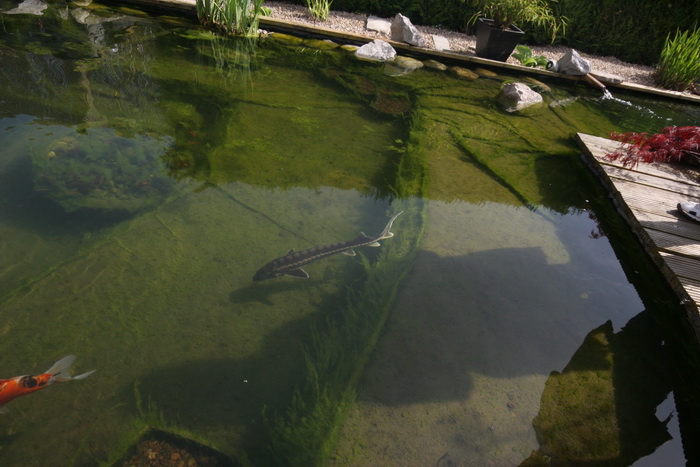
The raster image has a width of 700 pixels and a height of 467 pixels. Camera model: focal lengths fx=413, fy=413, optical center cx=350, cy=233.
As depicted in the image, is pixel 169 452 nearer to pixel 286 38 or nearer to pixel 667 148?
pixel 667 148

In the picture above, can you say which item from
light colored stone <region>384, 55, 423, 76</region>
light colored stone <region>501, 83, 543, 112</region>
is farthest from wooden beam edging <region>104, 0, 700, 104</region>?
light colored stone <region>501, 83, 543, 112</region>

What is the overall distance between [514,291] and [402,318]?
85cm

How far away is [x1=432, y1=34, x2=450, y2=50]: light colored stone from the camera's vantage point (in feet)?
23.6

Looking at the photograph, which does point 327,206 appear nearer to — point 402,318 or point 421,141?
point 402,318

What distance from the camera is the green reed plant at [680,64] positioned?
6.88 m

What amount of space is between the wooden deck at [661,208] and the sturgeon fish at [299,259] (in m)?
2.02

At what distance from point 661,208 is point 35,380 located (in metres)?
4.38

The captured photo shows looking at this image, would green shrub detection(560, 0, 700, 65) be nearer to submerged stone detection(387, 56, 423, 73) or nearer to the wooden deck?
submerged stone detection(387, 56, 423, 73)

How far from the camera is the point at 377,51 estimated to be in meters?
6.48

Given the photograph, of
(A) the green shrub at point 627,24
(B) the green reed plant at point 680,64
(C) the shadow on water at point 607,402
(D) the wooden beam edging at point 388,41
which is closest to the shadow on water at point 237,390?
(C) the shadow on water at point 607,402

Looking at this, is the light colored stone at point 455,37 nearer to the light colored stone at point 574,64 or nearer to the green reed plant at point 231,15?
the light colored stone at point 574,64

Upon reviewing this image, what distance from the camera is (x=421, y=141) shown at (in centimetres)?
424

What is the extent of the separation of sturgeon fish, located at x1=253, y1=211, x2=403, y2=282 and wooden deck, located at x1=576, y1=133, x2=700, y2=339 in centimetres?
202

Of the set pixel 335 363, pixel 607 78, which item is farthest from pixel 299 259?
pixel 607 78
